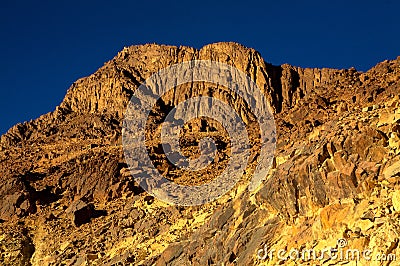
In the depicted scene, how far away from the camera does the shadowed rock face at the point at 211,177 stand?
21.9 metres

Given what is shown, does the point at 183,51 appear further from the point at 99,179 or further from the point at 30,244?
the point at 30,244

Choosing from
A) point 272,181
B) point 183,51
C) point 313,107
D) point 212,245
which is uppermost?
point 183,51

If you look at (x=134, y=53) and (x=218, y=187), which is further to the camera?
(x=134, y=53)

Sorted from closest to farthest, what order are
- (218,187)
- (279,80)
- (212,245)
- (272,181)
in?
(272,181) → (212,245) → (218,187) → (279,80)

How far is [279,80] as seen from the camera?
10481 cm

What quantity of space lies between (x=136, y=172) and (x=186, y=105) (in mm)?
41705

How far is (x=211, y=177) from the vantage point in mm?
48406

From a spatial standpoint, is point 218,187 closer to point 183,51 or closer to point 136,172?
point 136,172

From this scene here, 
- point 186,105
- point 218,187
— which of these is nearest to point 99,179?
point 218,187

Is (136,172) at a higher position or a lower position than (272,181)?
higher

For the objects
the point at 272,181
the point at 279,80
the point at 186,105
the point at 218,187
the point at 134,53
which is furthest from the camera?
the point at 134,53

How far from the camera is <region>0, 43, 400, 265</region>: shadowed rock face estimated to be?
21.9m

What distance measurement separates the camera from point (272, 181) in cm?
2653

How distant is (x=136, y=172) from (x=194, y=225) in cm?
2053
